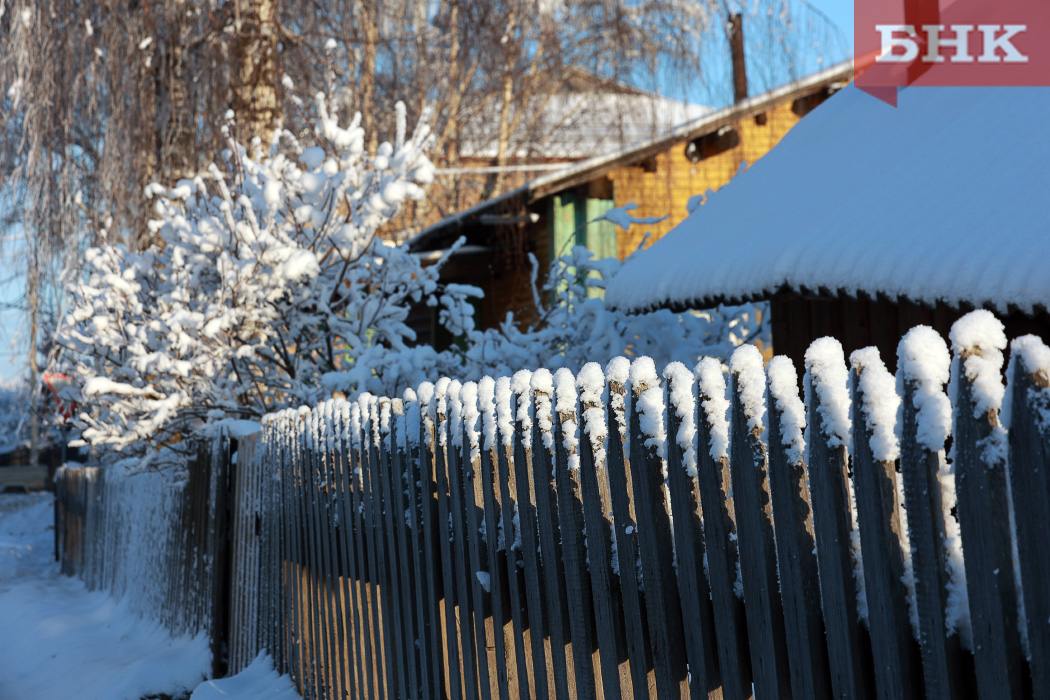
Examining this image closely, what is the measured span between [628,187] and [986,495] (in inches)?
514

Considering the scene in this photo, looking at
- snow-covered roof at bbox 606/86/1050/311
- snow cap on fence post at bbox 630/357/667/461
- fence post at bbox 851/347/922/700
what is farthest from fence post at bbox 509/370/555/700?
snow-covered roof at bbox 606/86/1050/311

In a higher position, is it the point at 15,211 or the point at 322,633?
the point at 15,211

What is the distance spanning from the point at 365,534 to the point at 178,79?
7.96 meters

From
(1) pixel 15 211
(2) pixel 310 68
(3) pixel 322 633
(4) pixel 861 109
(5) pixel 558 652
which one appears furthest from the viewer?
(2) pixel 310 68

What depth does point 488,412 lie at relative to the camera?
3.20m

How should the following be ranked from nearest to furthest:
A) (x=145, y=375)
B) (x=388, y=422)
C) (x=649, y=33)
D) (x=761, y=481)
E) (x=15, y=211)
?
(x=761, y=481), (x=388, y=422), (x=145, y=375), (x=15, y=211), (x=649, y=33)

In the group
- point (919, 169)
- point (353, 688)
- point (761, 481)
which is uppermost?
point (919, 169)

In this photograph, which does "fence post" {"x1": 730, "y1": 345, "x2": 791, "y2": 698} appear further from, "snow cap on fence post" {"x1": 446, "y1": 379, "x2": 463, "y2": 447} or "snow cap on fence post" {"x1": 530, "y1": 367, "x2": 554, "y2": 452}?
"snow cap on fence post" {"x1": 446, "y1": 379, "x2": 463, "y2": 447}

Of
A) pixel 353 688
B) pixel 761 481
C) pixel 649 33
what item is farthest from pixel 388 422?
pixel 649 33

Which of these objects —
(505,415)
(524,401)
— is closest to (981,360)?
(524,401)

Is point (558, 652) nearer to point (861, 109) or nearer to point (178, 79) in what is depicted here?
point (861, 109)

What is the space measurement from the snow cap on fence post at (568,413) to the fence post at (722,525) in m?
0.56

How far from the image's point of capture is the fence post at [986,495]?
5.06 ft

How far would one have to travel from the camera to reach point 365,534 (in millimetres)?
4500
